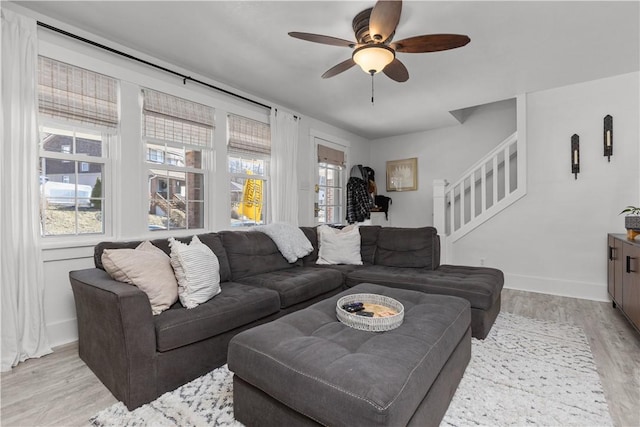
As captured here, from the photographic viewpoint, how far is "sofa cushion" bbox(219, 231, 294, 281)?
Answer: 2.83 meters

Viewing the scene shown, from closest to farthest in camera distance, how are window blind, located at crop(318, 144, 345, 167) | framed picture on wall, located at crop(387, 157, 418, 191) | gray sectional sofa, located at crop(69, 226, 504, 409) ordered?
gray sectional sofa, located at crop(69, 226, 504, 409) → window blind, located at crop(318, 144, 345, 167) → framed picture on wall, located at crop(387, 157, 418, 191)

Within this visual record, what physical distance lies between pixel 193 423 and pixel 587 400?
6.93 feet

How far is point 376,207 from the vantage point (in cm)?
602

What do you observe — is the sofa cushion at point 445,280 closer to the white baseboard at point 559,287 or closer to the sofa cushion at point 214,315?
the sofa cushion at point 214,315

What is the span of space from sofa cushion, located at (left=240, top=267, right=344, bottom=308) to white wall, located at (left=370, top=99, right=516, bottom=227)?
11.3 ft

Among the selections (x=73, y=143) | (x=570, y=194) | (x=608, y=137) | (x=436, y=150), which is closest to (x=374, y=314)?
(x=73, y=143)

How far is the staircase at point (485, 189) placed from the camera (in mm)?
4094

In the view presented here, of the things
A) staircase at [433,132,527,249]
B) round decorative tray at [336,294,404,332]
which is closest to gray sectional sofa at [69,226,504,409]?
round decorative tray at [336,294,404,332]

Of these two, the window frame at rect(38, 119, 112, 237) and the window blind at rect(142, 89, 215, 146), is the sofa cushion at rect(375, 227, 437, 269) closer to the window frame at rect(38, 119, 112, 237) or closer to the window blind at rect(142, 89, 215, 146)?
the window blind at rect(142, 89, 215, 146)

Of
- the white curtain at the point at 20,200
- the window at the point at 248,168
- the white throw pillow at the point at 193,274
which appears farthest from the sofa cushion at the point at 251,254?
the white curtain at the point at 20,200

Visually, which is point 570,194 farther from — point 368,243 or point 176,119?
point 176,119

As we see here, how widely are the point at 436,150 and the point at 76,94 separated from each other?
17.1ft

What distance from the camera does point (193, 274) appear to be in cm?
208

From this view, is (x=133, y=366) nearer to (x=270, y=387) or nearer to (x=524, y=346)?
(x=270, y=387)
